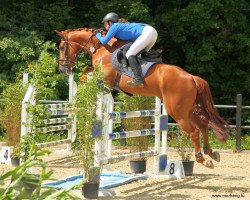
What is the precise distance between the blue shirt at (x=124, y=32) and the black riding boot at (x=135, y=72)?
Result: 40 centimetres

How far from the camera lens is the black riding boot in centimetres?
838

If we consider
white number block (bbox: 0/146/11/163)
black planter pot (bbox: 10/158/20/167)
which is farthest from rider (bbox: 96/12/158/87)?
white number block (bbox: 0/146/11/163)

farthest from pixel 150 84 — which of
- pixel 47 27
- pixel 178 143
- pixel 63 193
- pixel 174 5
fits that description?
pixel 174 5

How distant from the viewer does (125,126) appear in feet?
31.9

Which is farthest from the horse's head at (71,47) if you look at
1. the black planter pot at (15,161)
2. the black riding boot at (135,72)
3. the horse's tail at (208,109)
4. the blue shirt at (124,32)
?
the horse's tail at (208,109)

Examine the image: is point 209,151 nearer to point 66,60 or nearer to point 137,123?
point 137,123

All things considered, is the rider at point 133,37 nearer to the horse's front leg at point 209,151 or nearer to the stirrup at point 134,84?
the stirrup at point 134,84

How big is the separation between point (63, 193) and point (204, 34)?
16.3 meters

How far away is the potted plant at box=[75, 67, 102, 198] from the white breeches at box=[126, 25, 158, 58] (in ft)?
5.45

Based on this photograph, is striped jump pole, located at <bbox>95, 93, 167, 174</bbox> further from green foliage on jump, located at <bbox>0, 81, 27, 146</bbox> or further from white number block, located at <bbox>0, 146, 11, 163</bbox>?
white number block, located at <bbox>0, 146, 11, 163</bbox>

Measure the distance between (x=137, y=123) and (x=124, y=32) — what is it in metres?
1.51

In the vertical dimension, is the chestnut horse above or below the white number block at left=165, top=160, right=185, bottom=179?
above

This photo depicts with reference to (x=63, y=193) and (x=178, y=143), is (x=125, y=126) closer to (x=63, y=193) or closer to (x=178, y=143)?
(x=178, y=143)

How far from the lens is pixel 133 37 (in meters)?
8.84
